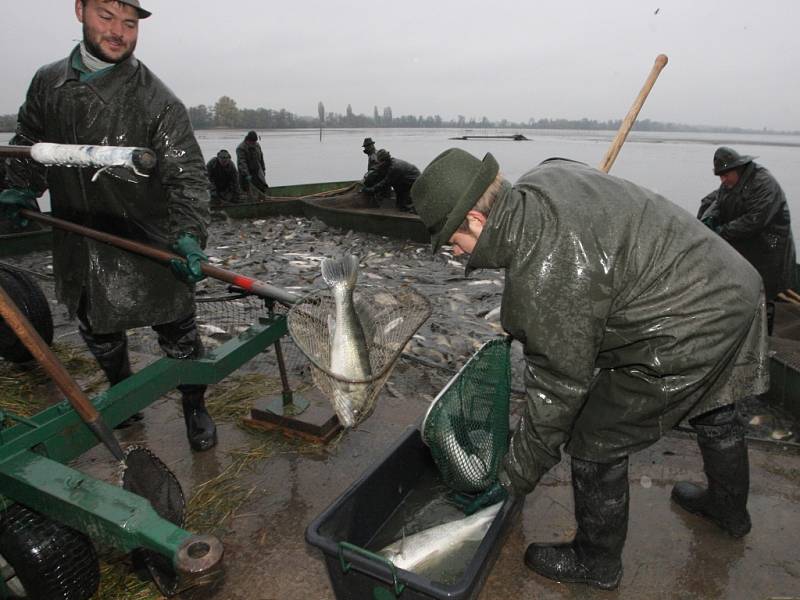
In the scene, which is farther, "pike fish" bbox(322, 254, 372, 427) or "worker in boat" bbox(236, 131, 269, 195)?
"worker in boat" bbox(236, 131, 269, 195)

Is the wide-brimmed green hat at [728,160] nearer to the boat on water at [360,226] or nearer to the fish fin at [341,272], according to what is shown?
the boat on water at [360,226]

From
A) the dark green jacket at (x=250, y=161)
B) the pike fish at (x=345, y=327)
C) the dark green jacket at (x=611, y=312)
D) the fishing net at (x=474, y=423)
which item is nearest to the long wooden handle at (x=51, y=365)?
the pike fish at (x=345, y=327)

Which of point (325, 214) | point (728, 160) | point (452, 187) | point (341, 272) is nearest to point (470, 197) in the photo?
point (452, 187)

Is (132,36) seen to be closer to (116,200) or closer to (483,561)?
(116,200)

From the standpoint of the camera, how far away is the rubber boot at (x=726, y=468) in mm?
2842

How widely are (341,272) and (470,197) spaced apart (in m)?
1.14

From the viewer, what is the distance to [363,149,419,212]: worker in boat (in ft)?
45.9

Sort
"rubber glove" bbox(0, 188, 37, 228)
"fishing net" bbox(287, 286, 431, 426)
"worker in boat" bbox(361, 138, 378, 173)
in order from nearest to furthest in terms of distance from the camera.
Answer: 1. "fishing net" bbox(287, 286, 431, 426)
2. "rubber glove" bbox(0, 188, 37, 228)
3. "worker in boat" bbox(361, 138, 378, 173)

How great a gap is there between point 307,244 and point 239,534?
9.56 metres

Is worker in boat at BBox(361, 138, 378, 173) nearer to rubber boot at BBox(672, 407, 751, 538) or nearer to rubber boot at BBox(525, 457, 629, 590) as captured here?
rubber boot at BBox(672, 407, 751, 538)

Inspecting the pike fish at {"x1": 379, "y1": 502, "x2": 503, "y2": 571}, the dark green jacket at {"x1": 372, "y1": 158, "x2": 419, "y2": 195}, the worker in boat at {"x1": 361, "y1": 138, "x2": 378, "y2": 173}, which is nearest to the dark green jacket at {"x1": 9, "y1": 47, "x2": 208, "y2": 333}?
→ the pike fish at {"x1": 379, "y1": 502, "x2": 503, "y2": 571}

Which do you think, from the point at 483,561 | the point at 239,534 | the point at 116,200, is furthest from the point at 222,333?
the point at 483,561

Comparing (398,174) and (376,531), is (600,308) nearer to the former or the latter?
(376,531)

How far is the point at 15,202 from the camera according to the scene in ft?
12.4
